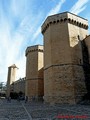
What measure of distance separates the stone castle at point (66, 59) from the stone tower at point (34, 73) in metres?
→ 7.76

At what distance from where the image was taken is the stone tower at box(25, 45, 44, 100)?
26222mm

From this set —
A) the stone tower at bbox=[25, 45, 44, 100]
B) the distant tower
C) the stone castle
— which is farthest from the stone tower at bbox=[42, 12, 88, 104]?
the distant tower

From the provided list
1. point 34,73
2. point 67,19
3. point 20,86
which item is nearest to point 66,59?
point 67,19

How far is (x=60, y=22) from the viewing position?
18.4 metres

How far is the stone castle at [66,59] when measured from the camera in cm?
1625

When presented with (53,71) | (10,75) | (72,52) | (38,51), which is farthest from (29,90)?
(10,75)

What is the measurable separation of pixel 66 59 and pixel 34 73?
37.4ft

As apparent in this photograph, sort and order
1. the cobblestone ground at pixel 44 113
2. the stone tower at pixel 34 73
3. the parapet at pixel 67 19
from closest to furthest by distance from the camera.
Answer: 1. the cobblestone ground at pixel 44 113
2. the parapet at pixel 67 19
3. the stone tower at pixel 34 73

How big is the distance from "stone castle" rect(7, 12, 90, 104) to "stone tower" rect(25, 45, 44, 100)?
7.76 meters

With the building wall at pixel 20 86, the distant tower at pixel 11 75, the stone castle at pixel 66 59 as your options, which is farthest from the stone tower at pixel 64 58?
the distant tower at pixel 11 75

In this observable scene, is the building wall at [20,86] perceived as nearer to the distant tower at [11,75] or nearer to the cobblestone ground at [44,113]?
the distant tower at [11,75]

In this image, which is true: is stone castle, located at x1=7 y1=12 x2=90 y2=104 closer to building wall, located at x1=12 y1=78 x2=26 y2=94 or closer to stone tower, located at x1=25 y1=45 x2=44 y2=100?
stone tower, located at x1=25 y1=45 x2=44 y2=100

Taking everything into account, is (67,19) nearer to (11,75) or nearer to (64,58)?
(64,58)

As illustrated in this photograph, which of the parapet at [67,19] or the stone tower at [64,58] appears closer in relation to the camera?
the stone tower at [64,58]
